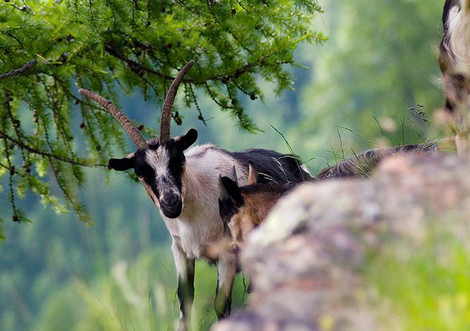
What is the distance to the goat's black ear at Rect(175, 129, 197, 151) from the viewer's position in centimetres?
753

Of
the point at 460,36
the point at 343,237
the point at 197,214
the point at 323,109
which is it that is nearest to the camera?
the point at 343,237

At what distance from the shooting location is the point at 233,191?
5871 mm

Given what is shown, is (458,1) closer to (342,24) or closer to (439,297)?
(439,297)

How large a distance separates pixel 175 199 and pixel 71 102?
2428 millimetres

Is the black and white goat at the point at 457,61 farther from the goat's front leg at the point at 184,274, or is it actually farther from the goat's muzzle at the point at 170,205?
the goat's front leg at the point at 184,274

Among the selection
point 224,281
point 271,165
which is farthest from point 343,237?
point 271,165

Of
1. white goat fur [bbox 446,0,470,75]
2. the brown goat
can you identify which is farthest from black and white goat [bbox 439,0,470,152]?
the brown goat

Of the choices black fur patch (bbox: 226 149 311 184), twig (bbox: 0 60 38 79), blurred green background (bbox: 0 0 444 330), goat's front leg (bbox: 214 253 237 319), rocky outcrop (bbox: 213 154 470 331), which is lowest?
blurred green background (bbox: 0 0 444 330)

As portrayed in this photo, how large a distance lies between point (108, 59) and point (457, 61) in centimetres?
376

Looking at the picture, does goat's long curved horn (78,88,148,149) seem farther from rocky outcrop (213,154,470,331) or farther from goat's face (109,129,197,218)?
rocky outcrop (213,154,470,331)

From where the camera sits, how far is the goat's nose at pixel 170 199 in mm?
6926

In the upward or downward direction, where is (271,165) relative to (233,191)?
downward

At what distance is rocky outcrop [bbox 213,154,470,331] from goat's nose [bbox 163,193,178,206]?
3.99 m

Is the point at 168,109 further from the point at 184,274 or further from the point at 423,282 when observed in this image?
the point at 423,282
